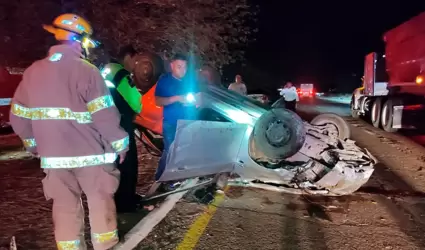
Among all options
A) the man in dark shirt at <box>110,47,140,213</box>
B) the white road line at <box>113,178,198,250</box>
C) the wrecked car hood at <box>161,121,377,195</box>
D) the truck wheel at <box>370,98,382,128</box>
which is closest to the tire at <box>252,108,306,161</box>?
the wrecked car hood at <box>161,121,377,195</box>

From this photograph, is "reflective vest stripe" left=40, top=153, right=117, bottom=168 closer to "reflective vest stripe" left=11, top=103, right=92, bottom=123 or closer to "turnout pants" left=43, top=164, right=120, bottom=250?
"turnout pants" left=43, top=164, right=120, bottom=250

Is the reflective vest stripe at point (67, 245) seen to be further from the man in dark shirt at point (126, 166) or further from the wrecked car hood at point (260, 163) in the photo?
the wrecked car hood at point (260, 163)

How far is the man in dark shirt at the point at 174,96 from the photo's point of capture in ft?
17.1

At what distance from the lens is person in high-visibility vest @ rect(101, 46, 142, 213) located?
446 centimetres

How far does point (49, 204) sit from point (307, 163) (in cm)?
304

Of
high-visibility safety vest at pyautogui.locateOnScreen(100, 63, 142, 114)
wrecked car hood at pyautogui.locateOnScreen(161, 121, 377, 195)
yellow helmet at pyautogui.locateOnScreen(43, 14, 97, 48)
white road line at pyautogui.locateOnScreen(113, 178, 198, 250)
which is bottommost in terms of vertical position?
white road line at pyautogui.locateOnScreen(113, 178, 198, 250)

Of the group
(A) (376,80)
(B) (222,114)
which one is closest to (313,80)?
(A) (376,80)

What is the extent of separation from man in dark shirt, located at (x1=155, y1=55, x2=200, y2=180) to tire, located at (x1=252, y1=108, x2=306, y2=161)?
87 cm

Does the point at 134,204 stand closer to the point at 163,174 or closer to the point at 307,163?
the point at 163,174

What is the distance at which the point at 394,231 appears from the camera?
4141 millimetres

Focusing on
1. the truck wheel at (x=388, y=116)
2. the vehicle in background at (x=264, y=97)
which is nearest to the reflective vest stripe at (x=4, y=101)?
the vehicle in background at (x=264, y=97)

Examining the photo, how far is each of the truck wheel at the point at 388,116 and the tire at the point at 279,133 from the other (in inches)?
296

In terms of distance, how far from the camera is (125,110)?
178 inches

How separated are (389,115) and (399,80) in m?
1.51
